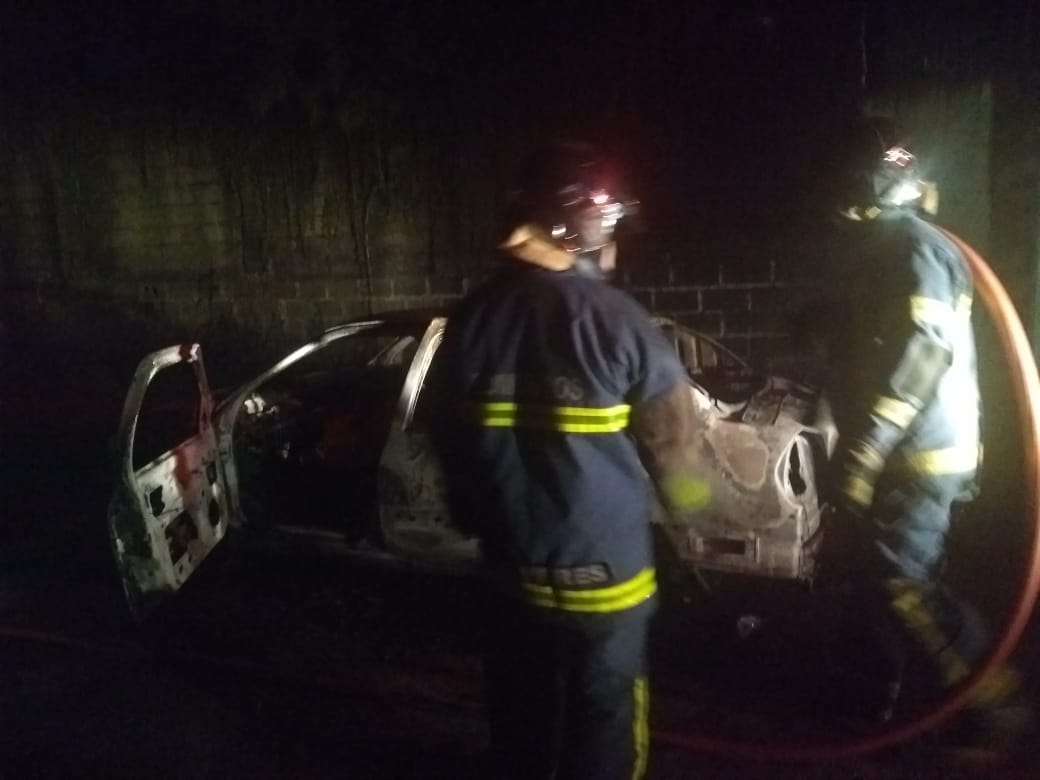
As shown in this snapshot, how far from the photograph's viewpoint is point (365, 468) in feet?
16.9

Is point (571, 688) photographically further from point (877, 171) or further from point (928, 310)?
point (877, 171)

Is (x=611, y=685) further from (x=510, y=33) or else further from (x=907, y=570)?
(x=510, y=33)

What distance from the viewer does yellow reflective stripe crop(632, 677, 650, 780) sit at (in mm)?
2494

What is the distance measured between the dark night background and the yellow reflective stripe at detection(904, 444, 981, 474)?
896 millimetres

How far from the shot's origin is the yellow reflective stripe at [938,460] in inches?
135

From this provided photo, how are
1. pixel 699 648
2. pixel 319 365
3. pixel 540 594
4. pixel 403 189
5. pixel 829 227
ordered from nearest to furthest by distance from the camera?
1. pixel 540 594
2. pixel 699 648
3. pixel 829 227
4. pixel 403 189
5. pixel 319 365

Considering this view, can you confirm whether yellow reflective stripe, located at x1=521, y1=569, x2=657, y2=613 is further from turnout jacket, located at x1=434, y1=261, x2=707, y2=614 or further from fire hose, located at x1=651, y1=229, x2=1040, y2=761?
fire hose, located at x1=651, y1=229, x2=1040, y2=761

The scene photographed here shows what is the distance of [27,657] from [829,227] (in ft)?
17.4

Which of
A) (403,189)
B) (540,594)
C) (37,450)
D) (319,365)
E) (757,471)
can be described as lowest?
(37,450)

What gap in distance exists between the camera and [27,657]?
4645mm

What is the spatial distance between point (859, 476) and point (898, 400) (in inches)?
12.1

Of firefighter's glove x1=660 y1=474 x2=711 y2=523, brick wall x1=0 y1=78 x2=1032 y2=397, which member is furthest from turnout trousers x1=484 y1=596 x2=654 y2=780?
brick wall x1=0 y1=78 x2=1032 y2=397

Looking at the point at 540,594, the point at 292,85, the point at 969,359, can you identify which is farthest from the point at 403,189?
the point at 540,594

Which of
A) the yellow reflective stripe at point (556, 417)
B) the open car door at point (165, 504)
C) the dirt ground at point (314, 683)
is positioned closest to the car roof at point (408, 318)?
the open car door at point (165, 504)
